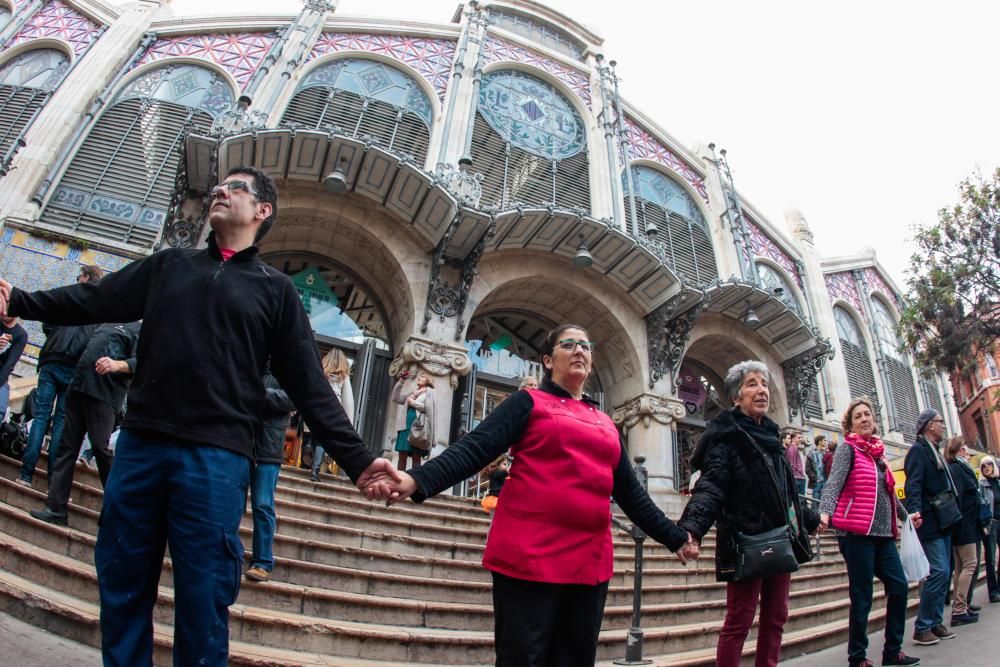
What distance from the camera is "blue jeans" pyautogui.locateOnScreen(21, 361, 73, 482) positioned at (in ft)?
15.0

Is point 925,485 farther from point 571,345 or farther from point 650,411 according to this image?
point 650,411

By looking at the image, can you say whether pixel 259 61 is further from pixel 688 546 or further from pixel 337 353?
pixel 688 546

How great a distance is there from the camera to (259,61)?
1280 cm

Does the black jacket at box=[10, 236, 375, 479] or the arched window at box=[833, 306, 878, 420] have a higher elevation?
the arched window at box=[833, 306, 878, 420]

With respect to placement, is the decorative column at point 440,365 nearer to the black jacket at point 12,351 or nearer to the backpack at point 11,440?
the backpack at point 11,440

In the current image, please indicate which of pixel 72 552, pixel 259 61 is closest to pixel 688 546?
pixel 72 552

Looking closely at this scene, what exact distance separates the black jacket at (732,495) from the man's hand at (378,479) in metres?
1.63

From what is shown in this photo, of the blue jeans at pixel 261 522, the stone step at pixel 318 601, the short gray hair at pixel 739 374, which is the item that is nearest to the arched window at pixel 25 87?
the stone step at pixel 318 601

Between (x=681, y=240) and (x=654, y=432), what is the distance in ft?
18.3

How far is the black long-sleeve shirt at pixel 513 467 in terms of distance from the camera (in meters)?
2.15

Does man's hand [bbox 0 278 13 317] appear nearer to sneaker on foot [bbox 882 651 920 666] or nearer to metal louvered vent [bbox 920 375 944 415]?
sneaker on foot [bbox 882 651 920 666]

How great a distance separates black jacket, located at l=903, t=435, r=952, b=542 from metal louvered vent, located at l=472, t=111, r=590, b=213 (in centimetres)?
895

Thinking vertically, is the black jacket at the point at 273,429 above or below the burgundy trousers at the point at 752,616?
above

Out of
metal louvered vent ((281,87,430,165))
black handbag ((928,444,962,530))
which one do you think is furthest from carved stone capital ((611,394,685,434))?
black handbag ((928,444,962,530))
